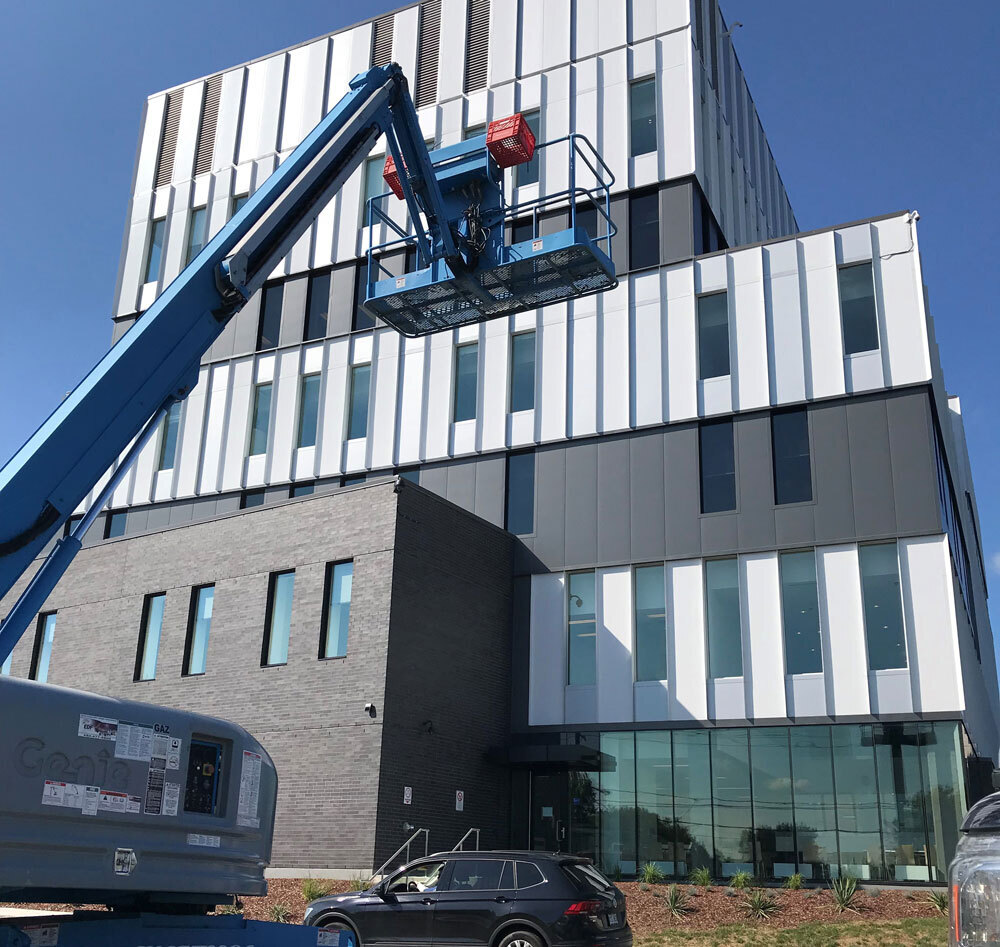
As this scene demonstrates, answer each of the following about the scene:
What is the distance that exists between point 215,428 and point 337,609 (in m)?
11.6

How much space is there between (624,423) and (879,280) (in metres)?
7.08

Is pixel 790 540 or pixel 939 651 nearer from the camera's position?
pixel 939 651

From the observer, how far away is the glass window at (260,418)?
1287 inches

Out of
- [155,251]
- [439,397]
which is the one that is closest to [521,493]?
[439,397]

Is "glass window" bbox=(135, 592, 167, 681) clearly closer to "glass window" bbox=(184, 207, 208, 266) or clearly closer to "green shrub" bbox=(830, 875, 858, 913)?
"glass window" bbox=(184, 207, 208, 266)

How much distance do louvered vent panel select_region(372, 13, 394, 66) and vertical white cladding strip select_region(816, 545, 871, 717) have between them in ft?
74.2

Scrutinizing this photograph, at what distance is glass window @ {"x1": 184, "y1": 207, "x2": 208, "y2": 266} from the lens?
121 ft

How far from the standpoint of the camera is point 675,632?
25.4 metres

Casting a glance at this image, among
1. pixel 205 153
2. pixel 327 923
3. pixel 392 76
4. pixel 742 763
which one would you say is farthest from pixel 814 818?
pixel 205 153

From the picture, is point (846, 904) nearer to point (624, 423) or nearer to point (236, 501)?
point (624, 423)

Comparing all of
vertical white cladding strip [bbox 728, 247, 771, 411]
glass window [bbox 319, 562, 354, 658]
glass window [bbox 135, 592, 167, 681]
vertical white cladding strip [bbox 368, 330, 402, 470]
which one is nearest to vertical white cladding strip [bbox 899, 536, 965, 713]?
vertical white cladding strip [bbox 728, 247, 771, 411]

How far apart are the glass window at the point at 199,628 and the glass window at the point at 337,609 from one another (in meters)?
3.50

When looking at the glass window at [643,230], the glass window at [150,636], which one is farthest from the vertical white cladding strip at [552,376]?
the glass window at [150,636]

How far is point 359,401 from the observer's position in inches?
1238
